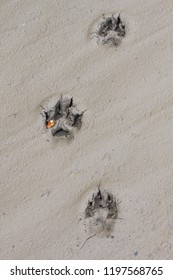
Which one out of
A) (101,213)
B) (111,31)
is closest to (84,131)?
(101,213)

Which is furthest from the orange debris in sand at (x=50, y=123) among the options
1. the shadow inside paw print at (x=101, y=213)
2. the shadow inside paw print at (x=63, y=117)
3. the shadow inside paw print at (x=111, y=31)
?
the shadow inside paw print at (x=111, y=31)

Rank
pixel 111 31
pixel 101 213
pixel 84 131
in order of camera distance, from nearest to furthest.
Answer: pixel 101 213, pixel 84 131, pixel 111 31

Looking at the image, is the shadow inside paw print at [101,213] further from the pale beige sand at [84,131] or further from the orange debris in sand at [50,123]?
the orange debris in sand at [50,123]

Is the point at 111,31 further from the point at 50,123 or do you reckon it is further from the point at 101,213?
the point at 101,213

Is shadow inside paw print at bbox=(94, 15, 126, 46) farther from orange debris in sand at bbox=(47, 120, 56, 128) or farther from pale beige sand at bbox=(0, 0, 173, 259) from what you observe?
orange debris in sand at bbox=(47, 120, 56, 128)

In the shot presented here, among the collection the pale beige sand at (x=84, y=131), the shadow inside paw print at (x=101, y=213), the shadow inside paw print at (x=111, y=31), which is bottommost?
the shadow inside paw print at (x=101, y=213)

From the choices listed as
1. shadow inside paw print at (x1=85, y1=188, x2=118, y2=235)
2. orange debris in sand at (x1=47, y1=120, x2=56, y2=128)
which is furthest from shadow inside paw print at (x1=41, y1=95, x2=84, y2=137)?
shadow inside paw print at (x1=85, y1=188, x2=118, y2=235)
